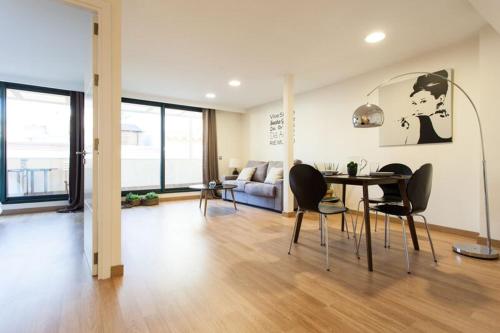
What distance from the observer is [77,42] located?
10.2 feet

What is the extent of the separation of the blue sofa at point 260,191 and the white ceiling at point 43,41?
128 inches

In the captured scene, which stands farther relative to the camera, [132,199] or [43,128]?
[132,199]

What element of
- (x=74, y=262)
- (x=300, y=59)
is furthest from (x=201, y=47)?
(x=74, y=262)

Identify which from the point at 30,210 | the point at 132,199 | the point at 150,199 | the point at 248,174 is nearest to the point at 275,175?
the point at 248,174

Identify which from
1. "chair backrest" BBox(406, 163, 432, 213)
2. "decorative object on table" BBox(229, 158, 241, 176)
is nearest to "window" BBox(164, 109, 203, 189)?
"decorative object on table" BBox(229, 158, 241, 176)

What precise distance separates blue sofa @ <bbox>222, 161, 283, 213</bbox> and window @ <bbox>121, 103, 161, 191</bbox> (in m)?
1.81

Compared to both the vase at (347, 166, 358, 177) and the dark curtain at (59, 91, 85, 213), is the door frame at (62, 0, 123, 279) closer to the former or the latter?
the vase at (347, 166, 358, 177)

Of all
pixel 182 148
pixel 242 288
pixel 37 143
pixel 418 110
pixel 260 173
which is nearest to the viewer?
pixel 242 288

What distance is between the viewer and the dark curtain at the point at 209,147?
644 cm

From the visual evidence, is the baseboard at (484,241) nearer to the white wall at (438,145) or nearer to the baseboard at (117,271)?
the white wall at (438,145)

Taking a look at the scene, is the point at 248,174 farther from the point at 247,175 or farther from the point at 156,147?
the point at 156,147

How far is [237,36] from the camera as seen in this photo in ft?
9.63

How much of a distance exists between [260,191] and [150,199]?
8.02 ft

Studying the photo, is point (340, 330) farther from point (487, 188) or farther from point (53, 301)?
point (487, 188)
